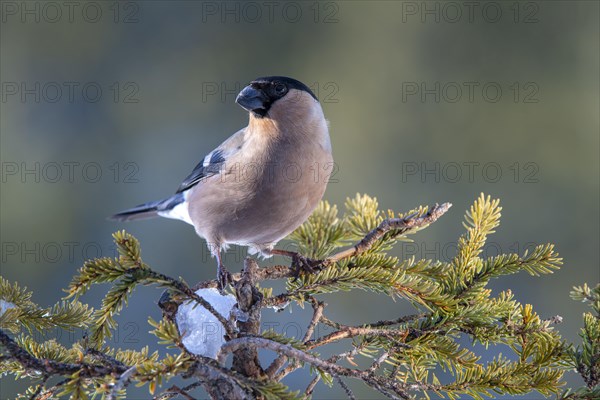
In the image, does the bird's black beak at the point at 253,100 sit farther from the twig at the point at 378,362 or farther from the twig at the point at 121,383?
the twig at the point at 121,383

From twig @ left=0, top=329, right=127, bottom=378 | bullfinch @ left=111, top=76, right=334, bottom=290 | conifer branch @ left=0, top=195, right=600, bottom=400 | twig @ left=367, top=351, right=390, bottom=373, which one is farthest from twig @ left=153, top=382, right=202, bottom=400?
bullfinch @ left=111, top=76, right=334, bottom=290

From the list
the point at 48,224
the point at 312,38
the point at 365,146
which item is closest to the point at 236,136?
the point at 365,146

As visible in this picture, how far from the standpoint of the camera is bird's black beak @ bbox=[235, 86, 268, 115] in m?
2.23

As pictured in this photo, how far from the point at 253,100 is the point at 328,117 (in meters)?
2.05

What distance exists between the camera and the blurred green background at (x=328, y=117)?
13.6ft

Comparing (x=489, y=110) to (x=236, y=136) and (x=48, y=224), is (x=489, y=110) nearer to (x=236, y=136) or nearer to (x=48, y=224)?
(x=236, y=136)

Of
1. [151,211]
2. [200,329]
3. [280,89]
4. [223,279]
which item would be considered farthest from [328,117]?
[200,329]

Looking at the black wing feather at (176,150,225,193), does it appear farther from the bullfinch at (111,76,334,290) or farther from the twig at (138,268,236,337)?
the twig at (138,268,236,337)

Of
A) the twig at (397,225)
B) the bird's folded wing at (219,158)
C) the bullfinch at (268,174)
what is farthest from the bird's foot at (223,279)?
the bird's folded wing at (219,158)

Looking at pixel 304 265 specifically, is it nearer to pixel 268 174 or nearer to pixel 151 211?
pixel 268 174

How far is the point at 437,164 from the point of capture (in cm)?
423

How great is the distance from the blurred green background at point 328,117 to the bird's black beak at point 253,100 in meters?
1.77

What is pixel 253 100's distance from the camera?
2.25 m

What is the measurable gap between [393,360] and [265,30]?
152 inches
